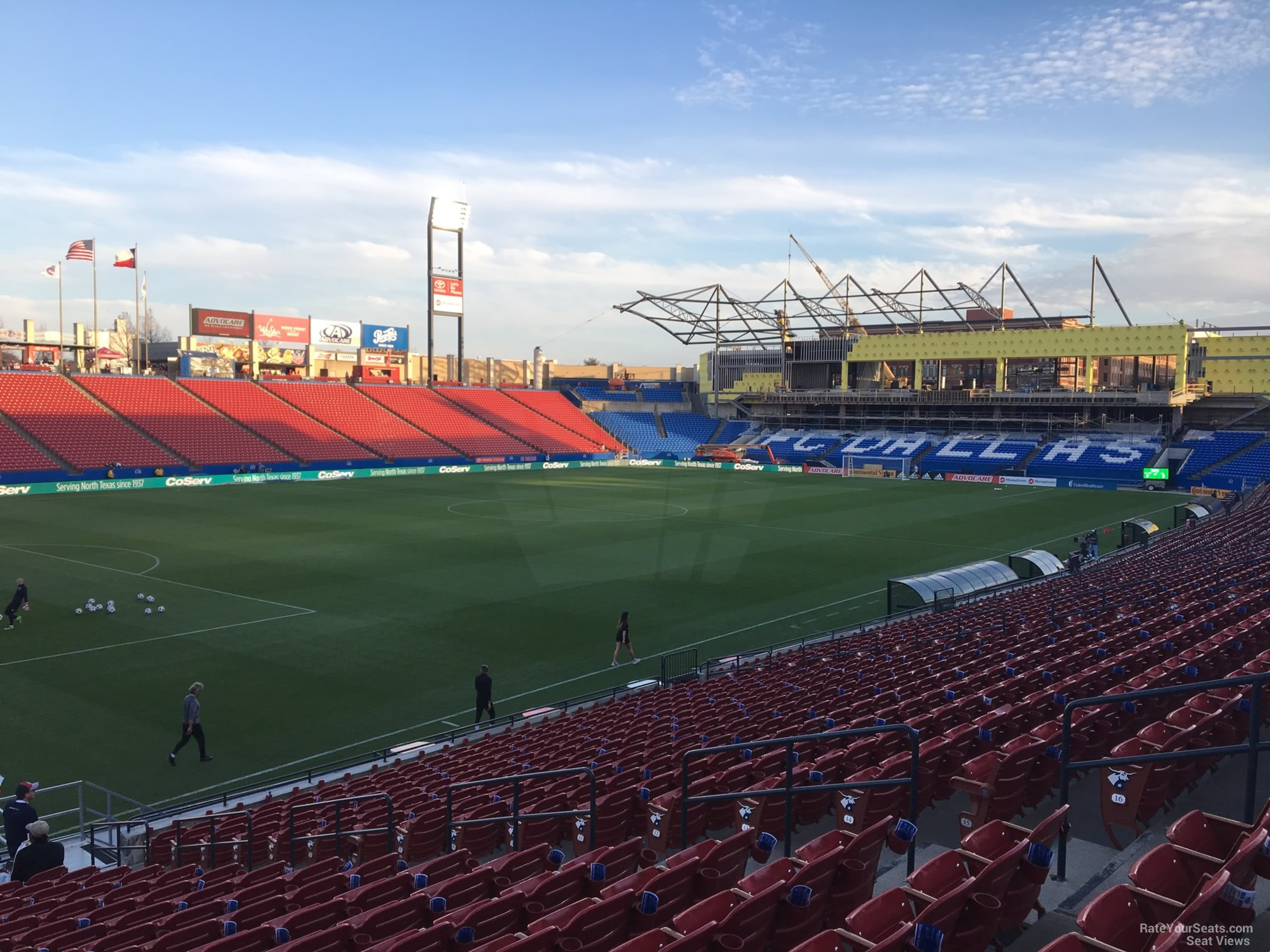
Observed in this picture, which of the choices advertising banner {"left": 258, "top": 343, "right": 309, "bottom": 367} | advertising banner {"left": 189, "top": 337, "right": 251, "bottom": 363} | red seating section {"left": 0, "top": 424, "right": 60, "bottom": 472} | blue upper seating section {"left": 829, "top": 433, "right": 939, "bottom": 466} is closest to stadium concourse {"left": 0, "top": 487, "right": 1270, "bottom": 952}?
red seating section {"left": 0, "top": 424, "right": 60, "bottom": 472}

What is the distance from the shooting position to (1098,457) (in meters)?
70.4

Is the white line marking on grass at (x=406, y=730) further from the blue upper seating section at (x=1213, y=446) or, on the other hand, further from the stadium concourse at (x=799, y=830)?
the blue upper seating section at (x=1213, y=446)

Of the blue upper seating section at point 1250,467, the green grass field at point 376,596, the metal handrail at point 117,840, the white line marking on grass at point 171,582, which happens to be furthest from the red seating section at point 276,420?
the blue upper seating section at point 1250,467

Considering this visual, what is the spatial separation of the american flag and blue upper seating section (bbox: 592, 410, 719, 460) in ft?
162

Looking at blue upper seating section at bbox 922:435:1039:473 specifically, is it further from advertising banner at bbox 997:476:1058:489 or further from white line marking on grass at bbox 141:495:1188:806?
white line marking on grass at bbox 141:495:1188:806

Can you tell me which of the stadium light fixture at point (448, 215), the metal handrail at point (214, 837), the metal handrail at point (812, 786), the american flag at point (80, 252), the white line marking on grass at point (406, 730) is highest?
the stadium light fixture at point (448, 215)

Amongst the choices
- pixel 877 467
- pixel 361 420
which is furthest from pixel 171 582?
pixel 877 467

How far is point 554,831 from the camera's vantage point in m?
10.0

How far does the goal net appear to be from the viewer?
76750mm

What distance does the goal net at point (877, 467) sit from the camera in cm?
7675

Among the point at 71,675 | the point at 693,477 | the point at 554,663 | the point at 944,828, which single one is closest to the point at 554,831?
the point at 944,828

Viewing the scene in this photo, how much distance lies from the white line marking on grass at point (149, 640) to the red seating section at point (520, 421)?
56851 millimetres

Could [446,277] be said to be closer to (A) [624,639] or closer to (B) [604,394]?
(B) [604,394]

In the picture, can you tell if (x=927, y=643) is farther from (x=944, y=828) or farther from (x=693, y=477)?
(x=693, y=477)
